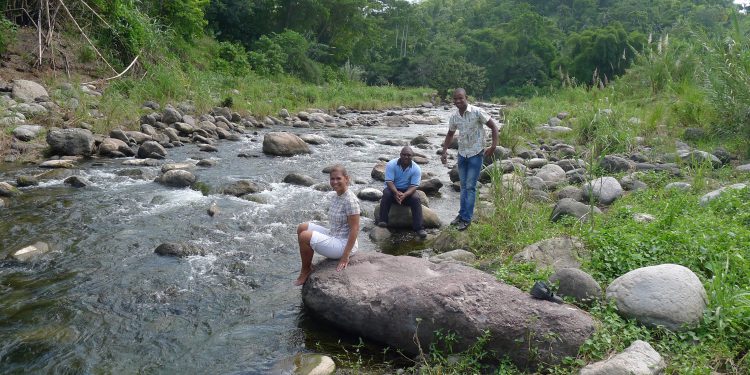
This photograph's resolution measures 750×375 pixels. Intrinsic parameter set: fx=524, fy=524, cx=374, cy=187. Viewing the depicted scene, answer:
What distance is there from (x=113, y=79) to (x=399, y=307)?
568 inches

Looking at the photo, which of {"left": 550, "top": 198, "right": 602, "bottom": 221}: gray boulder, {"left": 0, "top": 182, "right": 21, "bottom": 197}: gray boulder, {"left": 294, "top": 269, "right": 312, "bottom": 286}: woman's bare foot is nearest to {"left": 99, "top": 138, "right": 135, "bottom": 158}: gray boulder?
{"left": 0, "top": 182, "right": 21, "bottom": 197}: gray boulder

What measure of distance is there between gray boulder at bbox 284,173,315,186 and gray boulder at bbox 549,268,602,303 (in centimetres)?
607

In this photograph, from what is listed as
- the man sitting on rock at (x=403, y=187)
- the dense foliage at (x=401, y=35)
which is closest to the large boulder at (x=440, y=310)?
the man sitting on rock at (x=403, y=187)

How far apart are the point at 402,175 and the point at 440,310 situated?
3.52 meters

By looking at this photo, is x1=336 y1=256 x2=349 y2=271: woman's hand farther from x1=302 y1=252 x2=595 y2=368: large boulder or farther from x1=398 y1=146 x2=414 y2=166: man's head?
x1=398 y1=146 x2=414 y2=166: man's head

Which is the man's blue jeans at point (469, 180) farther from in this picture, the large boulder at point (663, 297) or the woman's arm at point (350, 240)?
the large boulder at point (663, 297)

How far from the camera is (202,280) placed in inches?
211

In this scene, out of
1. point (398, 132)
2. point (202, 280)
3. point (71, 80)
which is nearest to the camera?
point (202, 280)

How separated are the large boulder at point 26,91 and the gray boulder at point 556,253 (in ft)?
40.0

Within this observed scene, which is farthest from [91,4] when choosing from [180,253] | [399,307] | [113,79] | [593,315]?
[593,315]

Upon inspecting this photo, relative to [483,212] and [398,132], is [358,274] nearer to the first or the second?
[483,212]

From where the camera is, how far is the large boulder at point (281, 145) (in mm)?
12688

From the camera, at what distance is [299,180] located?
32.1 feet

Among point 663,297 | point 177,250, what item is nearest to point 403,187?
point 177,250
